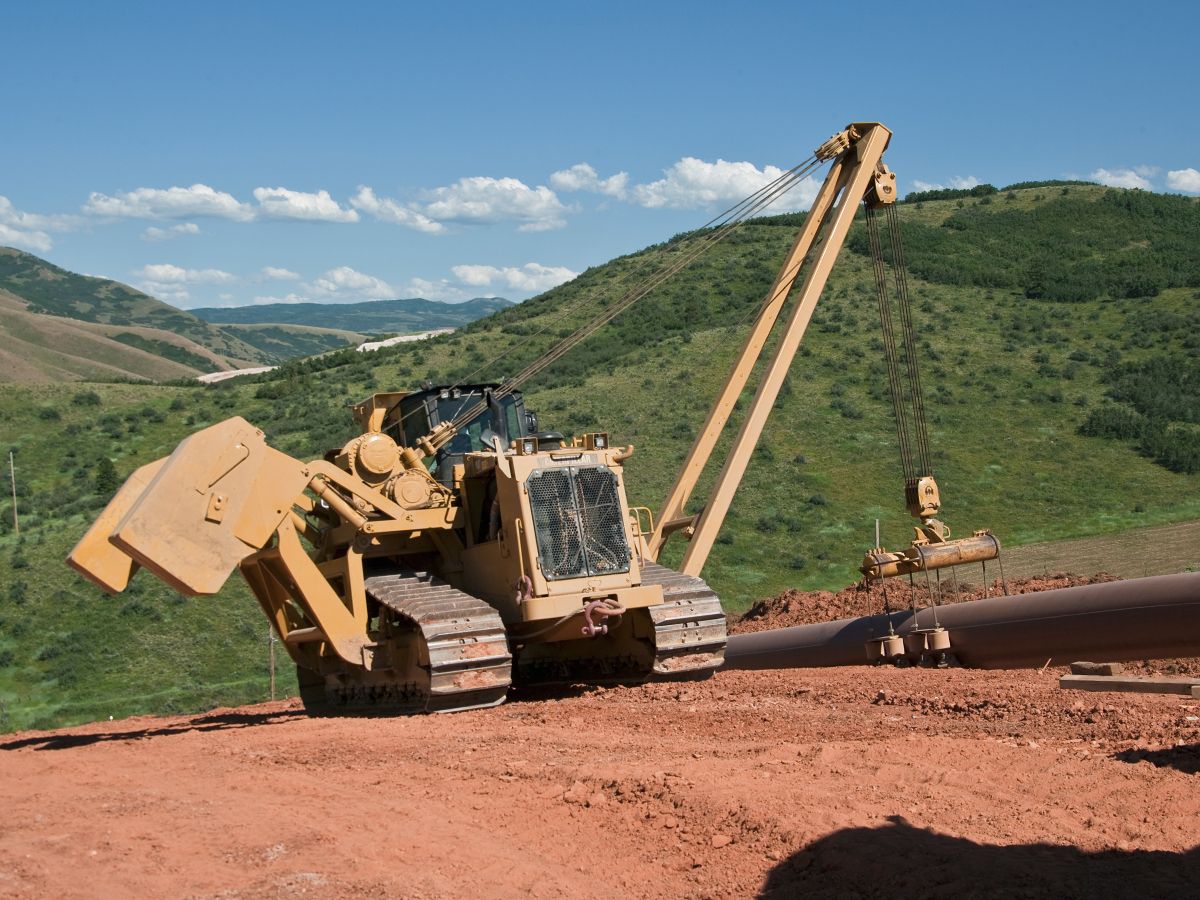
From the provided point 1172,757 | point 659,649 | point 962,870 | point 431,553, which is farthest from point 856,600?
point 962,870

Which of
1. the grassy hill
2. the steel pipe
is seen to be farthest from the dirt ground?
the grassy hill

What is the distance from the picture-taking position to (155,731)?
14.9 metres

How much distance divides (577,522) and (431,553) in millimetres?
2872

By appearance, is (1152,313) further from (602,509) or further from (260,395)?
(602,509)

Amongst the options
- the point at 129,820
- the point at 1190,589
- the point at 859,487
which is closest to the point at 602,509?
the point at 1190,589

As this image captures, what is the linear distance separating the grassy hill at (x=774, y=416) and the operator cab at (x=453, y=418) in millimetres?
8379

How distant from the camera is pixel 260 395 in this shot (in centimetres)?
5488

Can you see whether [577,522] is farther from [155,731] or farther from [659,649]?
[155,731]

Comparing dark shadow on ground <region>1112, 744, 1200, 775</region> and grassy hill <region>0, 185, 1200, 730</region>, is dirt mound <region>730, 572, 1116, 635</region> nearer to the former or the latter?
grassy hill <region>0, 185, 1200, 730</region>

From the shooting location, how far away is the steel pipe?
1244cm

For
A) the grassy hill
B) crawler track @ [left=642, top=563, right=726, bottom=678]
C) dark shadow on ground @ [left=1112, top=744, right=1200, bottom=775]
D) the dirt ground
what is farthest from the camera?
the grassy hill

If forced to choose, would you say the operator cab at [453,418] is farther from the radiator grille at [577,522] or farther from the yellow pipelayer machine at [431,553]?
the radiator grille at [577,522]

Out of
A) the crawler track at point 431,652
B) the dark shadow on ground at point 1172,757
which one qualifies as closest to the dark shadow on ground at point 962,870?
the dark shadow on ground at point 1172,757

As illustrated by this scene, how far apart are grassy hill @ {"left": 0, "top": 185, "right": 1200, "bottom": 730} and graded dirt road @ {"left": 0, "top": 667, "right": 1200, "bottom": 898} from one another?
47.9 ft
